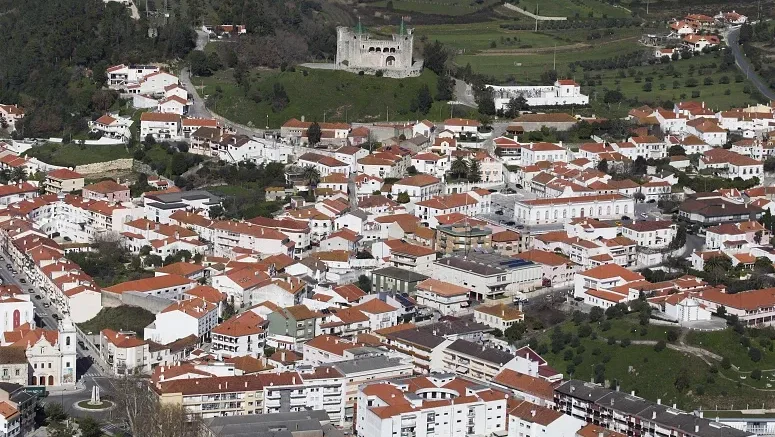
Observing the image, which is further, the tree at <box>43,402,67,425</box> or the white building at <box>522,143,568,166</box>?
the white building at <box>522,143,568,166</box>

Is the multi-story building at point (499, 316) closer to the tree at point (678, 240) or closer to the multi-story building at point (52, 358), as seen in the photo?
the tree at point (678, 240)

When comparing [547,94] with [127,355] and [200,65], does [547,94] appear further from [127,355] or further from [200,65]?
[127,355]

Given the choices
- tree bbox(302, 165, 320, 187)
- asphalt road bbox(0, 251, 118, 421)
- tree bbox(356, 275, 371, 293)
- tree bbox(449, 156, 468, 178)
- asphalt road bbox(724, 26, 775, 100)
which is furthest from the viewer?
asphalt road bbox(724, 26, 775, 100)

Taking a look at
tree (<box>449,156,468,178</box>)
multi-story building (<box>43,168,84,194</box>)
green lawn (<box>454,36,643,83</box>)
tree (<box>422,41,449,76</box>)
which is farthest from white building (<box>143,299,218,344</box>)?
green lawn (<box>454,36,643,83</box>)

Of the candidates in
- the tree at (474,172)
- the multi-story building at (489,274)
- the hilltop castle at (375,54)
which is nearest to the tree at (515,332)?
the multi-story building at (489,274)

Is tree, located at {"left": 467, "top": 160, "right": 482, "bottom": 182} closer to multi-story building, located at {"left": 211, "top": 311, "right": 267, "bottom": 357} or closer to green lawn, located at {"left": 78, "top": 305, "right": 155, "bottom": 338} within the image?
green lawn, located at {"left": 78, "top": 305, "right": 155, "bottom": 338}

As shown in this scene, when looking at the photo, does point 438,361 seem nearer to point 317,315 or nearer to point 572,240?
point 317,315

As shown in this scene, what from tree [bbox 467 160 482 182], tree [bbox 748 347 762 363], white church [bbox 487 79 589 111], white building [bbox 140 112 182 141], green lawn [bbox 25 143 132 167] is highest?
white church [bbox 487 79 589 111]
